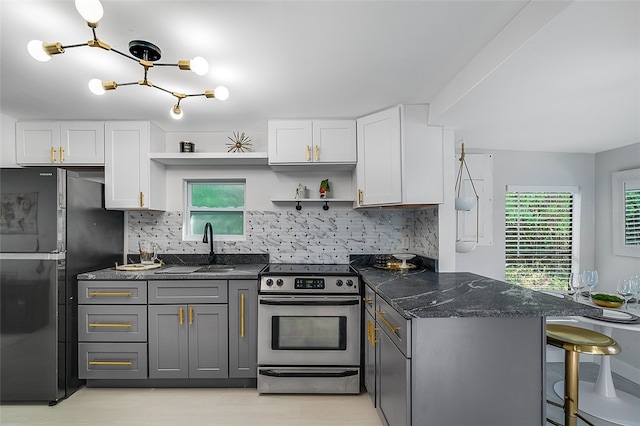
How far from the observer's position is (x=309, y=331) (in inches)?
98.0

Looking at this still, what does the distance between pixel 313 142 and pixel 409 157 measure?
0.86 m

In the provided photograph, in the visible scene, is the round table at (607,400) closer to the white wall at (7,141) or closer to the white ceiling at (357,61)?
the white ceiling at (357,61)

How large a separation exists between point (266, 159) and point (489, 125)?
76.6 inches

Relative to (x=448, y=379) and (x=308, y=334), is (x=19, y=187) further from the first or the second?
(x=448, y=379)

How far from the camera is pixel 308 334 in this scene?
249 centimetres

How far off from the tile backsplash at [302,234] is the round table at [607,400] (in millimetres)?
1691

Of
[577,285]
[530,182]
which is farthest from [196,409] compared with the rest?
[530,182]

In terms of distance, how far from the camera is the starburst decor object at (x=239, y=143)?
10.2 ft

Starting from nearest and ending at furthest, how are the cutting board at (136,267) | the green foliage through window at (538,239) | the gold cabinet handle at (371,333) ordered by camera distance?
the gold cabinet handle at (371,333), the cutting board at (136,267), the green foliage through window at (538,239)

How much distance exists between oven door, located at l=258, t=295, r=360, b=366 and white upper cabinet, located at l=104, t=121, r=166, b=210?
1545mm

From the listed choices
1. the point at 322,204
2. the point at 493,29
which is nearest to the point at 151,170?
the point at 322,204

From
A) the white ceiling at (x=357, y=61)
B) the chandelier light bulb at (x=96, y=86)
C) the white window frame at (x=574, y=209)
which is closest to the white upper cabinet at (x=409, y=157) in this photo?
the white ceiling at (x=357, y=61)

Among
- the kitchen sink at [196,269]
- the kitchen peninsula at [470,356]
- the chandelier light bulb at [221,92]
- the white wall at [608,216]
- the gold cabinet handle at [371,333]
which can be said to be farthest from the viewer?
the white wall at [608,216]

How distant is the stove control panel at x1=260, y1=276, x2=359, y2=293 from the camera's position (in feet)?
8.23
